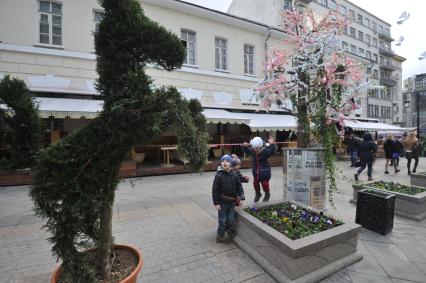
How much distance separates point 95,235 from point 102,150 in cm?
93

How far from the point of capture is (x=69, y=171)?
6.12 feet

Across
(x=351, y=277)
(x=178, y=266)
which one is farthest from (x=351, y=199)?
(x=178, y=266)

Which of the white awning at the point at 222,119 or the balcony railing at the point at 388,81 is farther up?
the balcony railing at the point at 388,81

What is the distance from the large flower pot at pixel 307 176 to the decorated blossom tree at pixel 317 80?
21 cm

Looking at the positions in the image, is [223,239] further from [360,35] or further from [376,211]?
[360,35]

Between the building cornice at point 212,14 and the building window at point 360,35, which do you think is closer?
the building cornice at point 212,14

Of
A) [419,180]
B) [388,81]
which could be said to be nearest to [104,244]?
[419,180]

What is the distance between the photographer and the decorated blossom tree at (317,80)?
4.32 metres

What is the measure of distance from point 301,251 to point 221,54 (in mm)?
13213

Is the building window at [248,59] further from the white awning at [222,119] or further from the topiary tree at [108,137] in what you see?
the topiary tree at [108,137]

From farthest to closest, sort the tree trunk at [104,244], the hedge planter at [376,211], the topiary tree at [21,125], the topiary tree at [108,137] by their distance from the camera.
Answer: the hedge planter at [376,211] < the topiary tree at [21,125] < the tree trunk at [104,244] < the topiary tree at [108,137]

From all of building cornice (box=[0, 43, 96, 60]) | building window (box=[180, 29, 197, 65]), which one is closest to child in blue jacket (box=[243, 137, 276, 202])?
building cornice (box=[0, 43, 96, 60])

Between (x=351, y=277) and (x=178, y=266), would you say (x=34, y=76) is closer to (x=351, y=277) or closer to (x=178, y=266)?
(x=178, y=266)

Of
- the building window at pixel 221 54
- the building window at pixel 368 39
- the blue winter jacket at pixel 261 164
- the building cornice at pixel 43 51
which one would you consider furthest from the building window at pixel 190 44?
the building window at pixel 368 39
